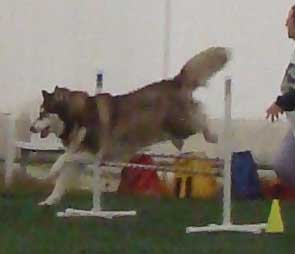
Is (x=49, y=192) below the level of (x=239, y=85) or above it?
below

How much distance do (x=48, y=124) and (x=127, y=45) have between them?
1348 millimetres

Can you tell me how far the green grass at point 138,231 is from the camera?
4.30m

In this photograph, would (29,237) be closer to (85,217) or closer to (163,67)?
(85,217)

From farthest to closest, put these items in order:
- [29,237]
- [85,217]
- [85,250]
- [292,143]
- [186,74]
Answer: [292,143], [186,74], [85,217], [29,237], [85,250]

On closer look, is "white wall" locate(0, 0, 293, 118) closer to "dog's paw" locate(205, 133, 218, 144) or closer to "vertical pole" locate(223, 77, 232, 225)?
"dog's paw" locate(205, 133, 218, 144)

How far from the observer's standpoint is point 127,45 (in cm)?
697

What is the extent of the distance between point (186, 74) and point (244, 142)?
3.65 ft

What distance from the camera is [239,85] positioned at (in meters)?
6.84

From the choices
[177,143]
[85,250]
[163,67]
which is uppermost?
[163,67]

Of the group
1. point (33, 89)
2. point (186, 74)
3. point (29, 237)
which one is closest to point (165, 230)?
point (29, 237)

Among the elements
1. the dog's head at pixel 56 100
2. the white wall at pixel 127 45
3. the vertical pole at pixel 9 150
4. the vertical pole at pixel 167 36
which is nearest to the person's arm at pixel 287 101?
the dog's head at pixel 56 100

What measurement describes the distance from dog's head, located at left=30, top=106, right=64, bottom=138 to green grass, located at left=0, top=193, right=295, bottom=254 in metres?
0.38

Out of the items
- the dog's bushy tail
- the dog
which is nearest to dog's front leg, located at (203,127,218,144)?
the dog

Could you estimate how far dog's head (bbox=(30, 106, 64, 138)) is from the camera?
5.71 meters
